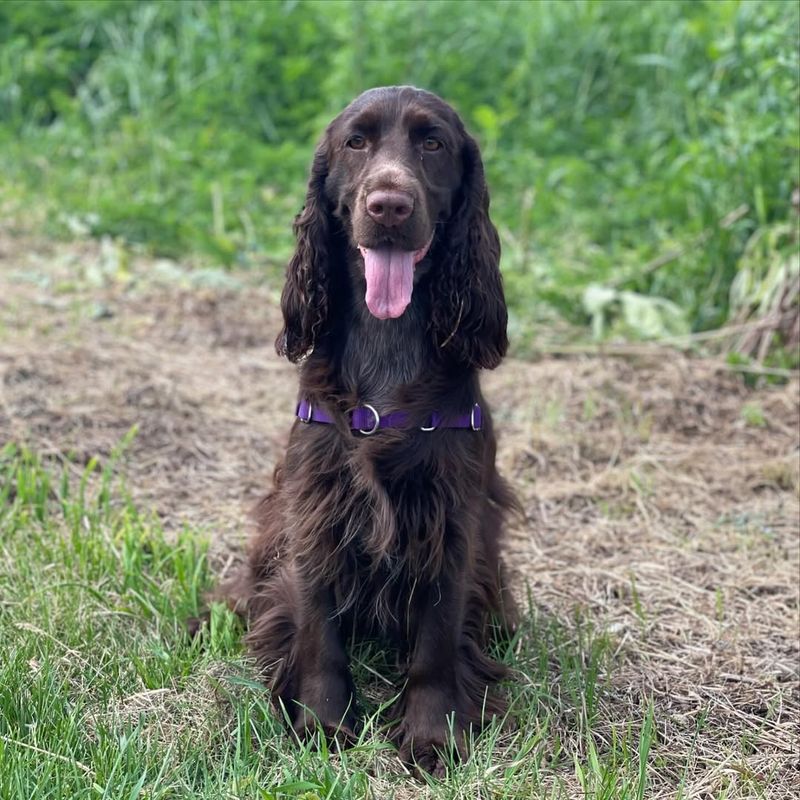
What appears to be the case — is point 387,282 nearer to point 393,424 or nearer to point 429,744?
point 393,424

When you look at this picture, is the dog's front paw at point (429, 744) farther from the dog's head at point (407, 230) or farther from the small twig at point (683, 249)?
the small twig at point (683, 249)

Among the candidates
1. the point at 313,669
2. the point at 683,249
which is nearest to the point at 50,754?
the point at 313,669

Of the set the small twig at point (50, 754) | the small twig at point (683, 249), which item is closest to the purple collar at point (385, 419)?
the small twig at point (50, 754)

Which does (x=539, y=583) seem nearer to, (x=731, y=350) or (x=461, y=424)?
(x=461, y=424)

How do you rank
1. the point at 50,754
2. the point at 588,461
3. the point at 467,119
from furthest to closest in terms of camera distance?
the point at 467,119 → the point at 588,461 → the point at 50,754

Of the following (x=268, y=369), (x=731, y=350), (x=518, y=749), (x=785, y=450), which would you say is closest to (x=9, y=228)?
(x=268, y=369)

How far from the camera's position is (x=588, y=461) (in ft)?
14.4

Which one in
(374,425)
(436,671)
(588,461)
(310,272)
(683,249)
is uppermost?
(310,272)

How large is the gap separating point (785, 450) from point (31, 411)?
9.35 ft

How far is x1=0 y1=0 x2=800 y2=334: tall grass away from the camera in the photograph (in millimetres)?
5598

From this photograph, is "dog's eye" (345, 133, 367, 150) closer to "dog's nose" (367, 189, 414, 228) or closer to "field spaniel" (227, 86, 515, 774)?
"field spaniel" (227, 86, 515, 774)

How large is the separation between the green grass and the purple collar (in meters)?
0.64

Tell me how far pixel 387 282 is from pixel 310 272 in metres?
0.24

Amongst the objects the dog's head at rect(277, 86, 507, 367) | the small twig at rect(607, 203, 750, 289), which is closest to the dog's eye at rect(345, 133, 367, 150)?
the dog's head at rect(277, 86, 507, 367)
